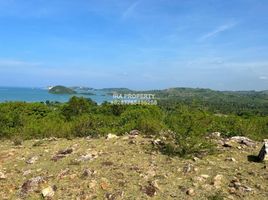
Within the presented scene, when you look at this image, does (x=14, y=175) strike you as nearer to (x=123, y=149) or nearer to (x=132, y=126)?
(x=123, y=149)

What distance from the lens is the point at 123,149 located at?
9375 millimetres

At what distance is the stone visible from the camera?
681cm

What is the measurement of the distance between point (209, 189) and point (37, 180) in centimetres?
355

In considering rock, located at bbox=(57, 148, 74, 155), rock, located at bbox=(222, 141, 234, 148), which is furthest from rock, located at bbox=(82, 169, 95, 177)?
rock, located at bbox=(222, 141, 234, 148)

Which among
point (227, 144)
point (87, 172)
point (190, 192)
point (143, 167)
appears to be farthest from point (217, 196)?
point (227, 144)

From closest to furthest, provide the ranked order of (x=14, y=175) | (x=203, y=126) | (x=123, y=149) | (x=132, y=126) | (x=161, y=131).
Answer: (x=14, y=175) < (x=123, y=149) < (x=203, y=126) < (x=161, y=131) < (x=132, y=126)

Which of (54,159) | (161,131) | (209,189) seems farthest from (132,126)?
(209,189)

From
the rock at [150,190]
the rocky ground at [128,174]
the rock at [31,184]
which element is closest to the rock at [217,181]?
the rocky ground at [128,174]

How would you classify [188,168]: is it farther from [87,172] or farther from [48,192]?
A: [48,192]

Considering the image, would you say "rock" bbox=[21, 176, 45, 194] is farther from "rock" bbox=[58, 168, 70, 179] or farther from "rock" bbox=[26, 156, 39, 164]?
"rock" bbox=[26, 156, 39, 164]

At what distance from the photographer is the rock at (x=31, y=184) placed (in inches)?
279

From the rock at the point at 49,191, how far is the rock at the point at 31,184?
1.08 feet

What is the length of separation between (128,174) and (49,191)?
67.1 inches

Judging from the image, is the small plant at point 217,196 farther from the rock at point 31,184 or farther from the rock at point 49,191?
the rock at point 31,184
